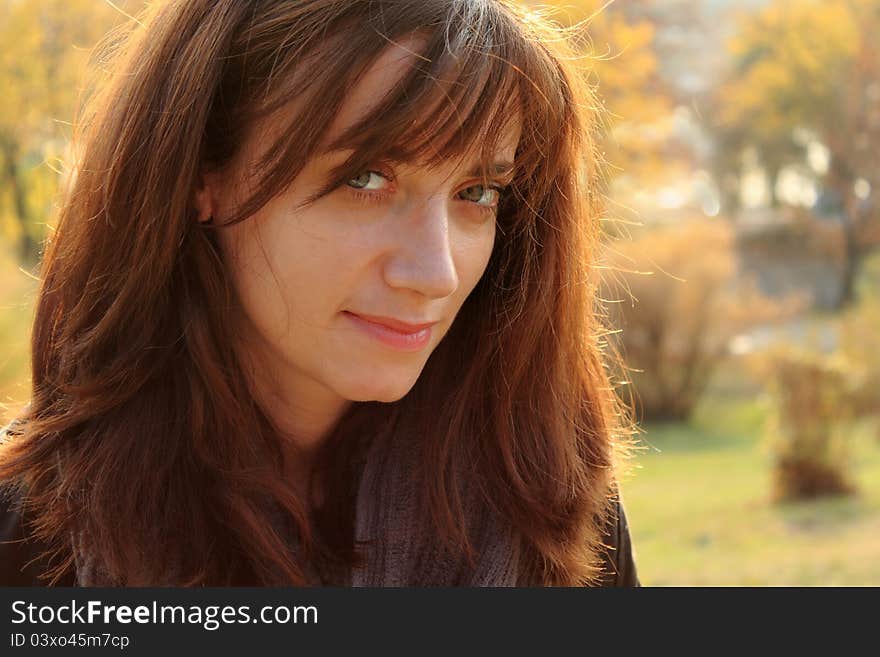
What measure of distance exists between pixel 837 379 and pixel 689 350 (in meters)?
2.43

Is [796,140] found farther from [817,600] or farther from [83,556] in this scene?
[83,556]

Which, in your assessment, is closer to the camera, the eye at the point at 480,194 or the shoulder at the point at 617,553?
the eye at the point at 480,194

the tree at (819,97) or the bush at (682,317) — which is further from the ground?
the tree at (819,97)

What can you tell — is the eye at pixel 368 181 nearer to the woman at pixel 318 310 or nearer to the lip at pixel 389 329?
the woman at pixel 318 310

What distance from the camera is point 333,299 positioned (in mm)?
1624

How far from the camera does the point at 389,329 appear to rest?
1654 millimetres

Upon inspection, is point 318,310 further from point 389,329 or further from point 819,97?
point 819,97

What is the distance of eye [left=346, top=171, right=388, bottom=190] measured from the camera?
158 cm

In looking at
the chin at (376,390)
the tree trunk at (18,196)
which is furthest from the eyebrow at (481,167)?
the tree trunk at (18,196)

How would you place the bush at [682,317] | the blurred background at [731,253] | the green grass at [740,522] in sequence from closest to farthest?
the green grass at [740,522]
the blurred background at [731,253]
the bush at [682,317]

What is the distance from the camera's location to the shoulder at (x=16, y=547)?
1711 millimetres

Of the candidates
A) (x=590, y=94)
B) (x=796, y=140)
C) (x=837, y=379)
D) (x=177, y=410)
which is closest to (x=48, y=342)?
(x=177, y=410)

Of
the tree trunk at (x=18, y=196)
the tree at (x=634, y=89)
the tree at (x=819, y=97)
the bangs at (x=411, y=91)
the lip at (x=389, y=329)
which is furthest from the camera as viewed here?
the tree at (x=819, y=97)

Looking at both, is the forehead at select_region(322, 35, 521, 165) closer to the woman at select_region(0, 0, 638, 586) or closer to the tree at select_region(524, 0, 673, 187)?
the woman at select_region(0, 0, 638, 586)
